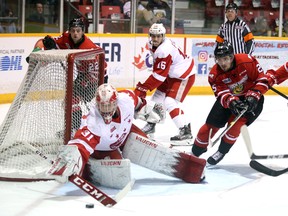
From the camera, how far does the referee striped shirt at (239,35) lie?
7.62 m

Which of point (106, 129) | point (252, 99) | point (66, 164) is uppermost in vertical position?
point (252, 99)

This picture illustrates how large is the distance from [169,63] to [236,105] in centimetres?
112

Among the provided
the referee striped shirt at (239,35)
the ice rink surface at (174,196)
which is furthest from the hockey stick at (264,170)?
the referee striped shirt at (239,35)

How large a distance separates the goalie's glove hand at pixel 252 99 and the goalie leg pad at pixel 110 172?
0.99 m

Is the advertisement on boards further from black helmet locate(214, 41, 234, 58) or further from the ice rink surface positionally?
black helmet locate(214, 41, 234, 58)

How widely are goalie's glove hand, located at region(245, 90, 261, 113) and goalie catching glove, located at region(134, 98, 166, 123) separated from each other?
21.6 inches

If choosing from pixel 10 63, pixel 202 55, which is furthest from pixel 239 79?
pixel 202 55

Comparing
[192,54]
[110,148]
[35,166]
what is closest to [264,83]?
[110,148]

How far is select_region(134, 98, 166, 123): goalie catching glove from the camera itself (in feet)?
16.2

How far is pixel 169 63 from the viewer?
19.7 ft

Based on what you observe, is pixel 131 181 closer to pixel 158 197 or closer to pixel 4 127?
pixel 158 197

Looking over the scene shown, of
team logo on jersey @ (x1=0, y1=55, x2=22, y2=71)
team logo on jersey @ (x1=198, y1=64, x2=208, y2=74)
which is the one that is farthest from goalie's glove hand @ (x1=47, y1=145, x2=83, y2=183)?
team logo on jersey @ (x1=198, y1=64, x2=208, y2=74)

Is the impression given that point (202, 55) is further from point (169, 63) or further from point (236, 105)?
point (236, 105)

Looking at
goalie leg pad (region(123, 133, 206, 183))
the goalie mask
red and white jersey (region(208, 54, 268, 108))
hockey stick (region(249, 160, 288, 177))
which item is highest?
the goalie mask
